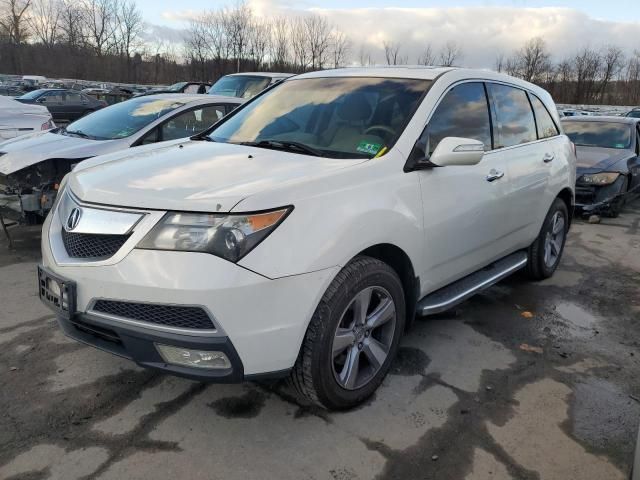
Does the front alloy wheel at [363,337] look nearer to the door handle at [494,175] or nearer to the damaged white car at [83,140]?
the door handle at [494,175]

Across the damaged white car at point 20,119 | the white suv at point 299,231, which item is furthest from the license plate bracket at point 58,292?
the damaged white car at point 20,119

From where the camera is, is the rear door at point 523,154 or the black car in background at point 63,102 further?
the black car in background at point 63,102

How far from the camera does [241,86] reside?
34.9ft

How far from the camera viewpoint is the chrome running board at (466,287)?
10.8ft

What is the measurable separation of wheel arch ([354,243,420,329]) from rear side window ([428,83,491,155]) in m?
0.68

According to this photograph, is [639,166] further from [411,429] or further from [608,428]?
[411,429]

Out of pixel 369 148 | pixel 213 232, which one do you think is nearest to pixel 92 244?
pixel 213 232

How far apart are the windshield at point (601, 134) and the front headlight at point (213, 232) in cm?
878

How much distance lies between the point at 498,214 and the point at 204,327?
246 centimetres

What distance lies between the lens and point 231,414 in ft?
9.21

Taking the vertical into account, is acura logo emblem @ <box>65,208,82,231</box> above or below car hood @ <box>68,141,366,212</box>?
below

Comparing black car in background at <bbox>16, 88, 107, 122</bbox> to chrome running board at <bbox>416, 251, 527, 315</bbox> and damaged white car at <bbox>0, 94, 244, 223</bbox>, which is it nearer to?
damaged white car at <bbox>0, 94, 244, 223</bbox>

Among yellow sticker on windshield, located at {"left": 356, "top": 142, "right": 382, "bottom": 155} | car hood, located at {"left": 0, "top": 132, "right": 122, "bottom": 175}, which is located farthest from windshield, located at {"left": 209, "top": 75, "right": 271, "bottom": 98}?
yellow sticker on windshield, located at {"left": 356, "top": 142, "right": 382, "bottom": 155}

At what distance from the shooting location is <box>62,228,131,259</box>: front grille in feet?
7.79
